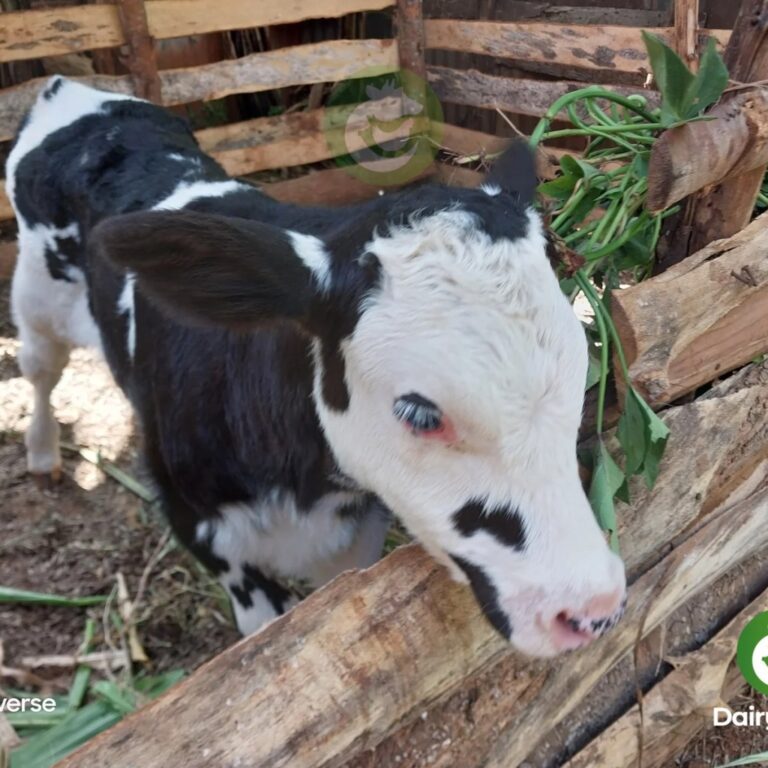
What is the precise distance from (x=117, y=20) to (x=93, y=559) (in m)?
3.39

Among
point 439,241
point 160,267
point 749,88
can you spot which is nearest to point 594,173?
point 749,88

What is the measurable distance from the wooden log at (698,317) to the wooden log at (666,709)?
67 cm

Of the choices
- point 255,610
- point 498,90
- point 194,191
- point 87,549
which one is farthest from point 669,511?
point 498,90

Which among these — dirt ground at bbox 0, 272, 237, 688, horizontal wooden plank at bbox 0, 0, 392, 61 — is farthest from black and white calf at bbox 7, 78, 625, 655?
horizontal wooden plank at bbox 0, 0, 392, 61

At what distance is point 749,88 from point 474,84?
14.1 ft

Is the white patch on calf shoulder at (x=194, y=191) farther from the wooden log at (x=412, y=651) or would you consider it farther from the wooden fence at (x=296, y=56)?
the wooden fence at (x=296, y=56)

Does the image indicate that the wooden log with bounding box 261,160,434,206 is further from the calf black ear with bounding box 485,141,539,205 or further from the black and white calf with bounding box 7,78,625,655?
the calf black ear with bounding box 485,141,539,205

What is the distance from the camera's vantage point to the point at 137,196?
8.25ft

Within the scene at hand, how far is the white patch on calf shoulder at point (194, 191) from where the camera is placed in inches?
92.9

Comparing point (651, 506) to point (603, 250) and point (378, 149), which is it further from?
point (378, 149)

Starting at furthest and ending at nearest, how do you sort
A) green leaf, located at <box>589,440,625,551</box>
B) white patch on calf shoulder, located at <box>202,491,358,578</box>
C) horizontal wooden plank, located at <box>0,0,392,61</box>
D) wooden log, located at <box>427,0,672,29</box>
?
wooden log, located at <box>427,0,672,29</box> → horizontal wooden plank, located at <box>0,0,392,61</box> → white patch on calf shoulder, located at <box>202,491,358,578</box> → green leaf, located at <box>589,440,625,551</box>

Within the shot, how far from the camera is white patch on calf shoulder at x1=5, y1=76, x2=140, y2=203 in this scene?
3125mm

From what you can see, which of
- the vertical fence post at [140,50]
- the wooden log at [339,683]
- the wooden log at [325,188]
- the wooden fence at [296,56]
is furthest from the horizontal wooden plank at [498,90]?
the wooden log at [339,683]

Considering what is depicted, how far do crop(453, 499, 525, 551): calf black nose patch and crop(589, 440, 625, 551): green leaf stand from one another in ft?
0.83
